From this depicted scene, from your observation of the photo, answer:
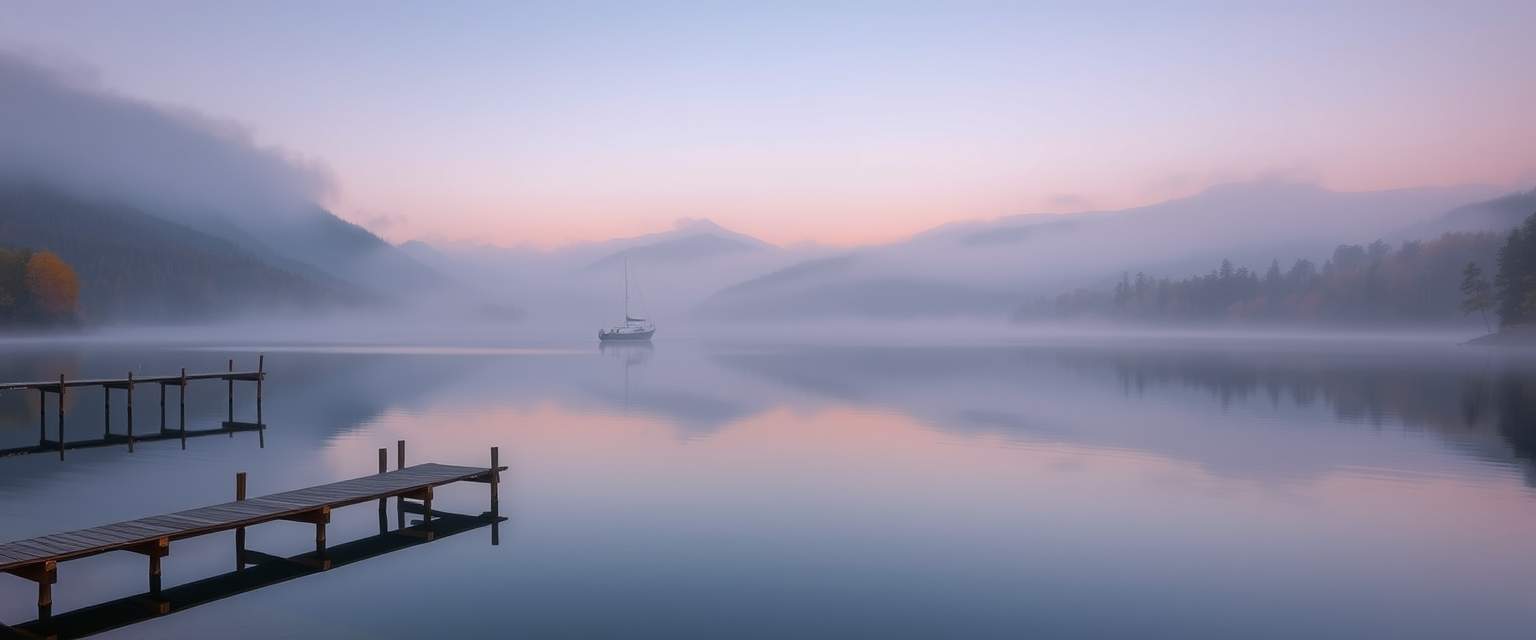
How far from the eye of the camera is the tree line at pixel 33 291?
140 m

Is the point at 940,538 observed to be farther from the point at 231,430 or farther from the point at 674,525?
the point at 231,430

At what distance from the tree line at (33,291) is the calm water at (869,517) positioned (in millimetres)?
120789

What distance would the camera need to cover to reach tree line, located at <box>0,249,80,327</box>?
460ft

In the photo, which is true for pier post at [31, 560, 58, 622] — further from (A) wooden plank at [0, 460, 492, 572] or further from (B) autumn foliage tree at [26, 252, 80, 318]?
(B) autumn foliage tree at [26, 252, 80, 318]

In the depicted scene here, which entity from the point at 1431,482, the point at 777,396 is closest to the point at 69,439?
the point at 777,396

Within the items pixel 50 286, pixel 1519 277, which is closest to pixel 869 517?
pixel 1519 277

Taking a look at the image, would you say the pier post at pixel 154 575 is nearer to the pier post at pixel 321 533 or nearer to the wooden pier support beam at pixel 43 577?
the wooden pier support beam at pixel 43 577

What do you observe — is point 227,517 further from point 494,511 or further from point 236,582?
point 494,511

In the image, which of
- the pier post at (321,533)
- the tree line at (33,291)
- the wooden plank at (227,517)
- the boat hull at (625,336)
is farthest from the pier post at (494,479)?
the tree line at (33,291)

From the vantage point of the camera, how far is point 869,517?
2291 centimetres

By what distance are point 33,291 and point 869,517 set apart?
16556 centimetres

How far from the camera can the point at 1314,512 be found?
77.2 ft

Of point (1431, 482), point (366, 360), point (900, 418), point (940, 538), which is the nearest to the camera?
point (940, 538)

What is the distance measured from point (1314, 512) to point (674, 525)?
1598cm
